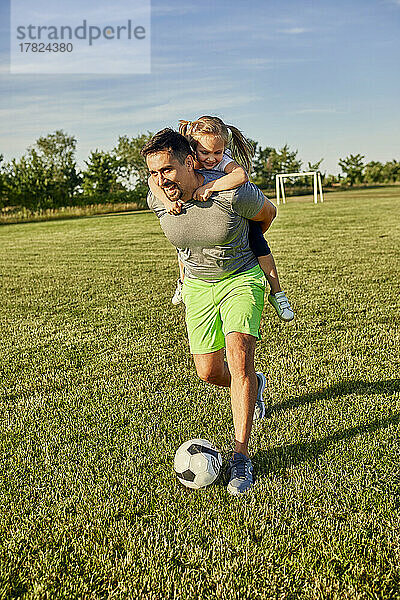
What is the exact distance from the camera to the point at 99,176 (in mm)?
52812

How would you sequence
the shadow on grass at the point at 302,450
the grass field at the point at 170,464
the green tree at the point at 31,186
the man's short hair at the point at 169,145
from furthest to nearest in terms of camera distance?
the green tree at the point at 31,186 < the shadow on grass at the point at 302,450 < the man's short hair at the point at 169,145 < the grass field at the point at 170,464

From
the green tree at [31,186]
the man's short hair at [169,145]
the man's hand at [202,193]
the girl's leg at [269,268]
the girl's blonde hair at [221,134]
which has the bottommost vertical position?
the girl's leg at [269,268]

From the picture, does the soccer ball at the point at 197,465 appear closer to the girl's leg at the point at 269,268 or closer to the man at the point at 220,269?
the man at the point at 220,269

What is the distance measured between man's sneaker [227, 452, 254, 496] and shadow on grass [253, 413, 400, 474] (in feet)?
0.57

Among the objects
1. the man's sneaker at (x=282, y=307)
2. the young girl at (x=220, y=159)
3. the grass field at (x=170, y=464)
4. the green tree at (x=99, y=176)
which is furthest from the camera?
the green tree at (x=99, y=176)

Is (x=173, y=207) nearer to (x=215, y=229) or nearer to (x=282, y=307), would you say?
(x=215, y=229)

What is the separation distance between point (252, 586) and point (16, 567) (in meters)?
1.12

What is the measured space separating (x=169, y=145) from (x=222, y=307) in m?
1.06

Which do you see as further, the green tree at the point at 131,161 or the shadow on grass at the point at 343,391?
the green tree at the point at 131,161

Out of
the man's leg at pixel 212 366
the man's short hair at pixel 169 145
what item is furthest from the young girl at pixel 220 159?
the man's leg at pixel 212 366

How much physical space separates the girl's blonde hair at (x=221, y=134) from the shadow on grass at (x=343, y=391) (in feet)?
6.15

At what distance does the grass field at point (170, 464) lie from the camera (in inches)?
103

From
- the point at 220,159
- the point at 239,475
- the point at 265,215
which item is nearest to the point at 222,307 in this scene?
the point at 265,215

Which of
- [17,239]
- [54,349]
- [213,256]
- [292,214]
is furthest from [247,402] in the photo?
[292,214]
